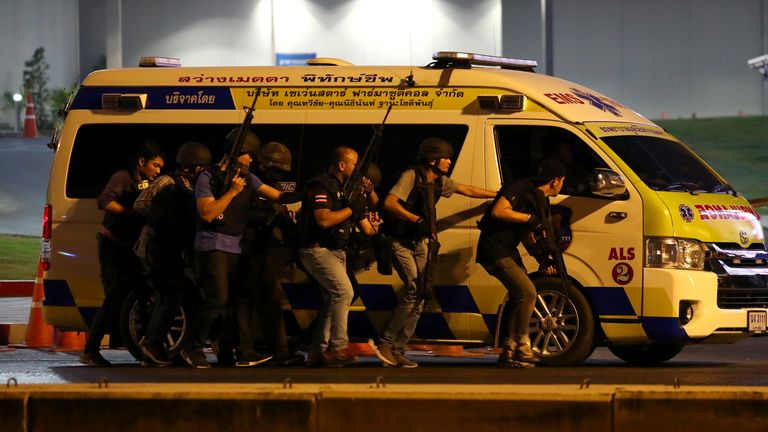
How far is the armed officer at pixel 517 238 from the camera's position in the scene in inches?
436

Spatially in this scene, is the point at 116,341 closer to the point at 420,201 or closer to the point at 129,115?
the point at 129,115

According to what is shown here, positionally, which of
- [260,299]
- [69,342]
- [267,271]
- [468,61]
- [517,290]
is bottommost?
[69,342]

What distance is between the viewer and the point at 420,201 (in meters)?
11.4

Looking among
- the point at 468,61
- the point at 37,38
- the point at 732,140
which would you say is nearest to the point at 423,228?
the point at 468,61

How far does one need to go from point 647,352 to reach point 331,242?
9.14ft

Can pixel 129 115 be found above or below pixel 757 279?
above

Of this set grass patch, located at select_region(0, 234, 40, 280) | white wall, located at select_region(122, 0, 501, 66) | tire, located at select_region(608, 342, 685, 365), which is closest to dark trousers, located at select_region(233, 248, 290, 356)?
tire, located at select_region(608, 342, 685, 365)

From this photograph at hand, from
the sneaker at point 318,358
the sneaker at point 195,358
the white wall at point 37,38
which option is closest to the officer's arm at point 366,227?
the sneaker at point 318,358

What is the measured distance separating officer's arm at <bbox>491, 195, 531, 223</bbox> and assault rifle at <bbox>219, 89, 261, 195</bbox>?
180cm

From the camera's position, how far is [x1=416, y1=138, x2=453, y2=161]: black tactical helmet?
11.4 metres

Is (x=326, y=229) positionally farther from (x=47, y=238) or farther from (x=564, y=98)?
(x=47, y=238)

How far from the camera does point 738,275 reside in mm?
11242

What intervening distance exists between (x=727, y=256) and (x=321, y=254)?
9.30 ft

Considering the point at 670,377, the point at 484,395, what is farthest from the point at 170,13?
the point at 484,395
